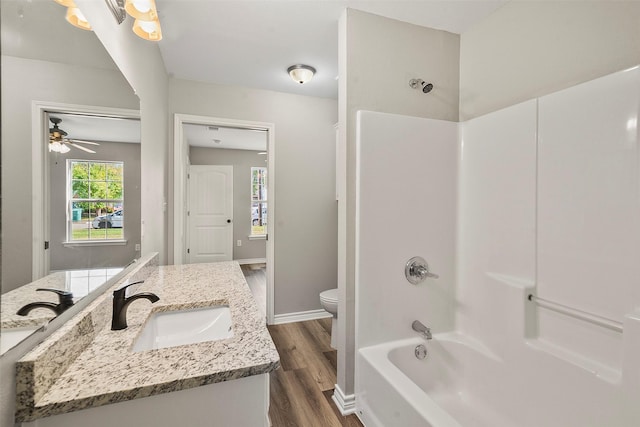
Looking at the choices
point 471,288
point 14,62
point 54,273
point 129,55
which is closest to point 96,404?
point 54,273

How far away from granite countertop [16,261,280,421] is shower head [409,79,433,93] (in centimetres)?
165

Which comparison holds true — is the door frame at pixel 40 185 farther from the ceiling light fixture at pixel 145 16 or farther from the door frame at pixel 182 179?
the door frame at pixel 182 179

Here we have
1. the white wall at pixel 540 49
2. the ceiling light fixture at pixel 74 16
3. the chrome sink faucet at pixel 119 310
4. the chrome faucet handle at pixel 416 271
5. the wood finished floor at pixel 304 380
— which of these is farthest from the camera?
the chrome faucet handle at pixel 416 271

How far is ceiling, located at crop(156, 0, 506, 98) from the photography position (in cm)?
Result: 174

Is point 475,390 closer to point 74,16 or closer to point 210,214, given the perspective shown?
point 74,16

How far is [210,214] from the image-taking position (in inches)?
218

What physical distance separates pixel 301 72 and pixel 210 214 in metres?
3.84

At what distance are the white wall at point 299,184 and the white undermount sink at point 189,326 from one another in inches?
62.9

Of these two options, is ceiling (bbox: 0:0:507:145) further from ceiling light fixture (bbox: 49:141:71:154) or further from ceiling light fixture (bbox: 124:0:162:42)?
ceiling light fixture (bbox: 124:0:162:42)

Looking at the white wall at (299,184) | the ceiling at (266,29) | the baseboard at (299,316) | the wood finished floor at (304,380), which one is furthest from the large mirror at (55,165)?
the baseboard at (299,316)

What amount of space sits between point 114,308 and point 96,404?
0.41 metres

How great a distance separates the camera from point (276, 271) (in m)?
2.97

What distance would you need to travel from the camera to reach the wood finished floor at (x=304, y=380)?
5.52 feet

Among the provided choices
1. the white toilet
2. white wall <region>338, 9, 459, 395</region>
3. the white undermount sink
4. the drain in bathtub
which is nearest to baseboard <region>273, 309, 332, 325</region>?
the white toilet
